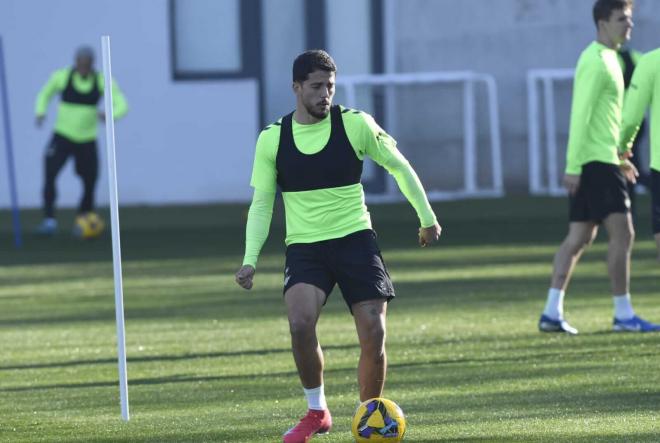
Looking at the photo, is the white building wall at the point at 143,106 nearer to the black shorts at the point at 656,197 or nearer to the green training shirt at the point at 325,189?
the black shorts at the point at 656,197

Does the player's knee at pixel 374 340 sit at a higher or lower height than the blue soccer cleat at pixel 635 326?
higher

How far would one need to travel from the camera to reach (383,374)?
26.7ft

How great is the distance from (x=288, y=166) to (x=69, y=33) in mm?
19170

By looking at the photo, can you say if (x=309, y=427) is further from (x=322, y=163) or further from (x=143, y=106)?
(x=143, y=106)

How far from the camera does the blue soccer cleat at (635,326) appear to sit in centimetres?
1195

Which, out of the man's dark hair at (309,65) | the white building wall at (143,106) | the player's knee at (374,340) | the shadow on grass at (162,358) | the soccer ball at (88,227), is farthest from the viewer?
the white building wall at (143,106)

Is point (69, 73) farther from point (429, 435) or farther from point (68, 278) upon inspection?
point (429, 435)

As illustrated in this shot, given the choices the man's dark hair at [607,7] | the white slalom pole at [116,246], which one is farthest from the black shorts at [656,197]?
the white slalom pole at [116,246]

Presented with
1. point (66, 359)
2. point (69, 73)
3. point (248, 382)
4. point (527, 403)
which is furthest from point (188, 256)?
point (527, 403)

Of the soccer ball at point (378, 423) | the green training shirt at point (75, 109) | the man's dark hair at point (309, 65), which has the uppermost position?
the man's dark hair at point (309, 65)

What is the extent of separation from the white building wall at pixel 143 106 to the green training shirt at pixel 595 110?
15421 millimetres

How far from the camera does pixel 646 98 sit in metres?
10.6

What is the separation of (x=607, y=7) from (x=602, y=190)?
3.88ft

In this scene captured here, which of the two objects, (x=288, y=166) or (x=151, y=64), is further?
(x=151, y=64)
